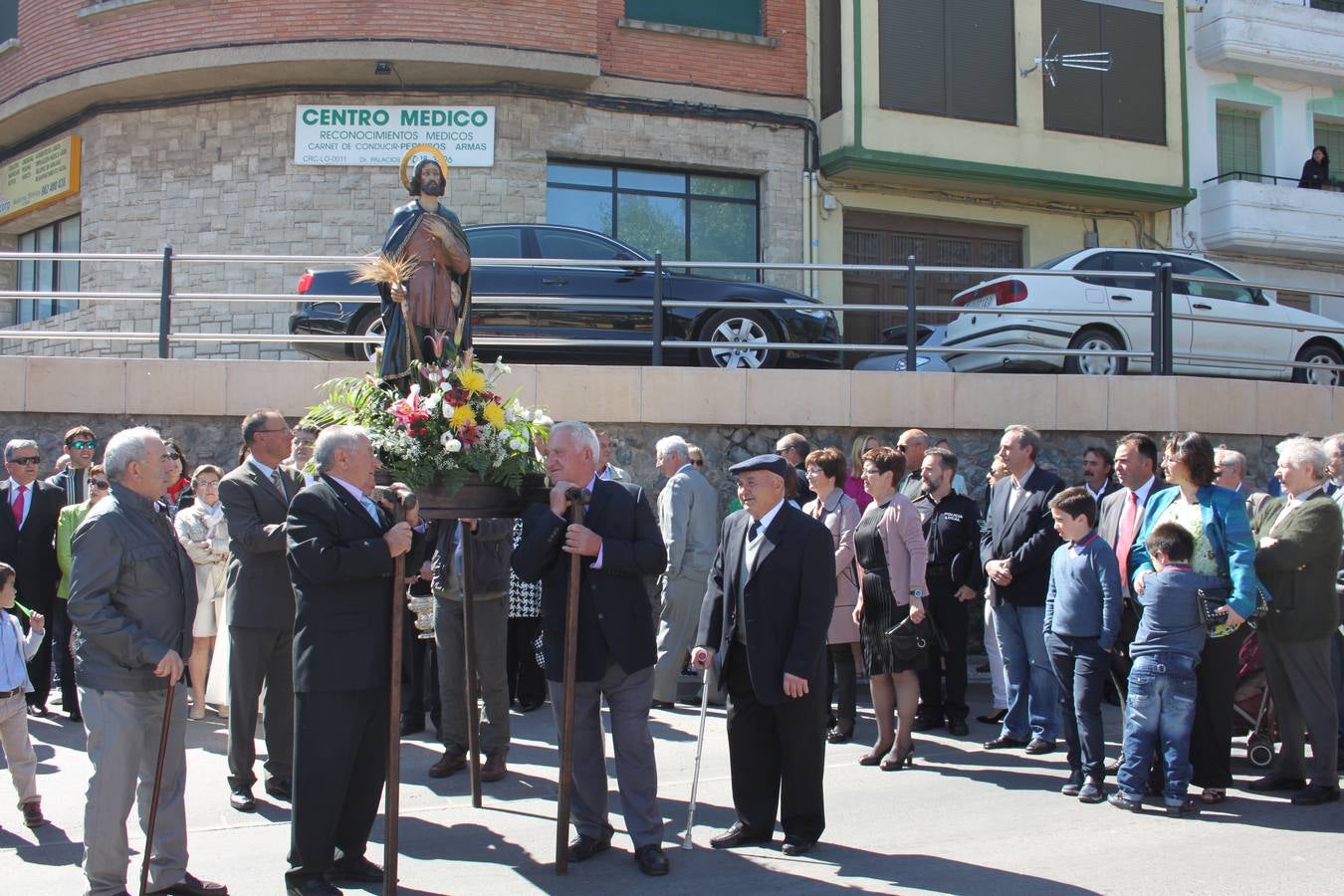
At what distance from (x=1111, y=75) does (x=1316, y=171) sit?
456cm

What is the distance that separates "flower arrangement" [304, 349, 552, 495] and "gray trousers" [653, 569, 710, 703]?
10.4 ft

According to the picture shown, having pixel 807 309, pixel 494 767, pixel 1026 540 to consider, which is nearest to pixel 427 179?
pixel 494 767

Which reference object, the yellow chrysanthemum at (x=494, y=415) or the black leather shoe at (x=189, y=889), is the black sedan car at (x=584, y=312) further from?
the black leather shoe at (x=189, y=889)

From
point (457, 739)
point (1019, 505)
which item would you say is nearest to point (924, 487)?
point (1019, 505)

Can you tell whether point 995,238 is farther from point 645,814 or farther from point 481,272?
point 645,814

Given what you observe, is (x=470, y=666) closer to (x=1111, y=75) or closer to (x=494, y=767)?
(x=494, y=767)

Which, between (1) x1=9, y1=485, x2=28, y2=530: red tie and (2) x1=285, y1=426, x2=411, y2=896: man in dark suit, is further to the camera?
(1) x1=9, y1=485, x2=28, y2=530: red tie

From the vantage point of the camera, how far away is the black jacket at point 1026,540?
802 cm

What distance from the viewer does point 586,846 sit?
5.82 m

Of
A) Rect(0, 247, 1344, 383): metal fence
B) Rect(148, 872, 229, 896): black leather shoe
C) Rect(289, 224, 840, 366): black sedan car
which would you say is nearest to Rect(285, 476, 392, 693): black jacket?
Rect(148, 872, 229, 896): black leather shoe

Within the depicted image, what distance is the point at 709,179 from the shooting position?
18391mm

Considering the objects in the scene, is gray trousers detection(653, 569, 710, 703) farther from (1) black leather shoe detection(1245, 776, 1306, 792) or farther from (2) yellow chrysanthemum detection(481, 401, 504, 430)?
(1) black leather shoe detection(1245, 776, 1306, 792)

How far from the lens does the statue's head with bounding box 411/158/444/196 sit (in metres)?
6.68

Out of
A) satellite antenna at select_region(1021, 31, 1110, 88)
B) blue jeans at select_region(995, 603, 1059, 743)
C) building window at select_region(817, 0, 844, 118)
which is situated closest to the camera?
blue jeans at select_region(995, 603, 1059, 743)
